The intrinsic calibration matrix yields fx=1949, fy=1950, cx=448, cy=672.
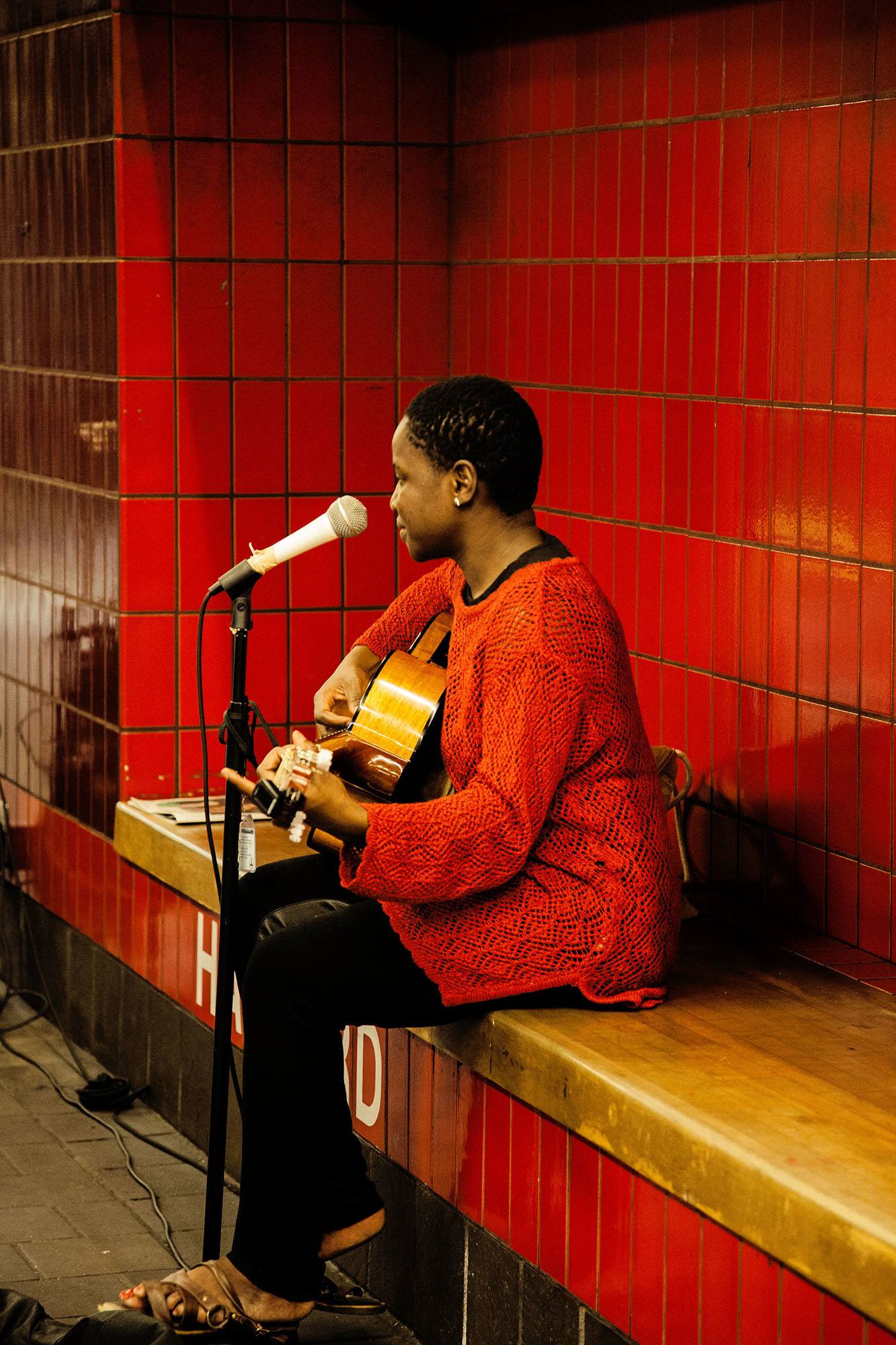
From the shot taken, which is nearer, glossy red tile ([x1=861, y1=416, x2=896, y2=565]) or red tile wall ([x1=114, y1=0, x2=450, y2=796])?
glossy red tile ([x1=861, y1=416, x2=896, y2=565])

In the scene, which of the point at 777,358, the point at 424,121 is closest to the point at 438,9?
the point at 424,121

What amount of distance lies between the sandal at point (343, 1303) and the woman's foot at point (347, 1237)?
9cm

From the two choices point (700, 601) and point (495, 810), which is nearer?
point (495, 810)

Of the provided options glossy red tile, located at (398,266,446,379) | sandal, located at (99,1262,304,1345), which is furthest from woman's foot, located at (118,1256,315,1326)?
glossy red tile, located at (398,266,446,379)

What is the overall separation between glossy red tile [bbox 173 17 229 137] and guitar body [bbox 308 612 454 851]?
1.85 meters

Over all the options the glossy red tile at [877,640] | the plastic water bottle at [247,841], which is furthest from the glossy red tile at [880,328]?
the plastic water bottle at [247,841]

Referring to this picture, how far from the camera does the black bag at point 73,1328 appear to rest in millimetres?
3053

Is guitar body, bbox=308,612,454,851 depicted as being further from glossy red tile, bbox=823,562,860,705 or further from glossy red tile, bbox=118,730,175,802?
glossy red tile, bbox=118,730,175,802

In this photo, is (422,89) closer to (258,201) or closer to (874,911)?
(258,201)

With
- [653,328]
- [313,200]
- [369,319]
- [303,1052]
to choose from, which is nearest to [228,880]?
[303,1052]

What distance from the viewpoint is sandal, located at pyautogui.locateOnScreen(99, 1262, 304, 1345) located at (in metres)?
3.14

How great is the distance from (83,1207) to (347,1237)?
1.11m

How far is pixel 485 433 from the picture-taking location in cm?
310

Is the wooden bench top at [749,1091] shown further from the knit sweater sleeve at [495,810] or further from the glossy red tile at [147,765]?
the glossy red tile at [147,765]
